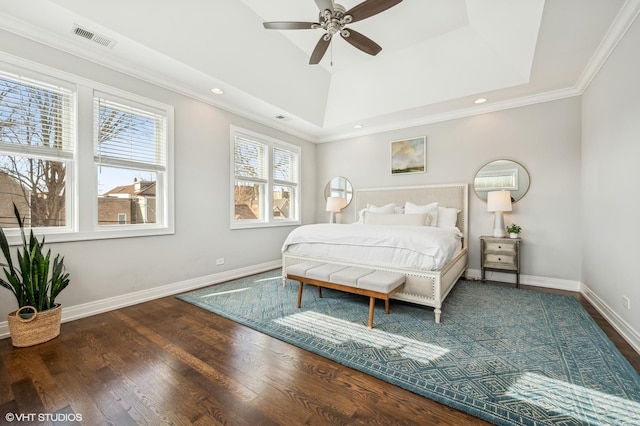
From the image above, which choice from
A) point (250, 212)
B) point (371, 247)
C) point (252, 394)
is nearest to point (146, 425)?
point (252, 394)

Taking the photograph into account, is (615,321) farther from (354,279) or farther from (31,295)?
(31,295)

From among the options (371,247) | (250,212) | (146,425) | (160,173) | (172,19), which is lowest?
(146,425)

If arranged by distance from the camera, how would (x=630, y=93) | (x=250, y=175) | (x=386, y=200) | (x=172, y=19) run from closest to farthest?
(x=630, y=93)
(x=172, y=19)
(x=250, y=175)
(x=386, y=200)

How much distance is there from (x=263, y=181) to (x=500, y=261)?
13.8 feet

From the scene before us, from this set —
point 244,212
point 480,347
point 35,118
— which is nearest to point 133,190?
point 35,118

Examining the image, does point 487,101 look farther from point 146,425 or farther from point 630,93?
point 146,425

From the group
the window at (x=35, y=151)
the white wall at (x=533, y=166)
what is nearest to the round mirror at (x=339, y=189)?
the white wall at (x=533, y=166)

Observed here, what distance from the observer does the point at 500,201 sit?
13.0 ft

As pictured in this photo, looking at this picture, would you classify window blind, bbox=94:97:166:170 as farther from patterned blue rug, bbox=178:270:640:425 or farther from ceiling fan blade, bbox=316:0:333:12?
ceiling fan blade, bbox=316:0:333:12

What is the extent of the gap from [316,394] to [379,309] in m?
1.60

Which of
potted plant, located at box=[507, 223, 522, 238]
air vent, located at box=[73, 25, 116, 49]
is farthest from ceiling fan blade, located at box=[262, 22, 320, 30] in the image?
potted plant, located at box=[507, 223, 522, 238]

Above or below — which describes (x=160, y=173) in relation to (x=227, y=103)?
below

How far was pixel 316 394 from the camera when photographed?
65.3 inches

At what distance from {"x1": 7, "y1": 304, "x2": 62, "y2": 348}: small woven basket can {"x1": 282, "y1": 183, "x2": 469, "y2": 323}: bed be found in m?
2.44
